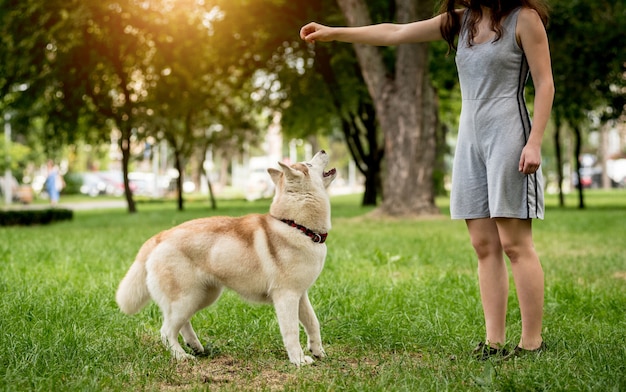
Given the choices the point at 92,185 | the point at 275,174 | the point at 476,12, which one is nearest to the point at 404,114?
the point at 275,174

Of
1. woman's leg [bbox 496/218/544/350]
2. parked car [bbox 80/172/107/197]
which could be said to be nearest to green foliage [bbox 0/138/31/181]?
parked car [bbox 80/172/107/197]

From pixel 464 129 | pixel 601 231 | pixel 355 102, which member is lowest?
pixel 601 231

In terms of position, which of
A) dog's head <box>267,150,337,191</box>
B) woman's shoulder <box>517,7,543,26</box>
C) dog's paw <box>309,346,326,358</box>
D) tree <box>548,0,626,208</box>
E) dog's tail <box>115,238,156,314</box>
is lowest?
dog's paw <box>309,346,326,358</box>

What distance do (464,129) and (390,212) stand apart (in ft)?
45.8

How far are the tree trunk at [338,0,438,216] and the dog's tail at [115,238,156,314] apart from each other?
13467 millimetres

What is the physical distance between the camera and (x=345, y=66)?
83.8 ft

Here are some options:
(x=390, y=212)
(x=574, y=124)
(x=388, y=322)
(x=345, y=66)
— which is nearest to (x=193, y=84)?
(x=345, y=66)

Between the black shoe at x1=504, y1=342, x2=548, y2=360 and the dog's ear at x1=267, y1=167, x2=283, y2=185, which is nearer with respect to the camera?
the black shoe at x1=504, y1=342, x2=548, y2=360

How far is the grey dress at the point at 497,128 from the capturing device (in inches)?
176

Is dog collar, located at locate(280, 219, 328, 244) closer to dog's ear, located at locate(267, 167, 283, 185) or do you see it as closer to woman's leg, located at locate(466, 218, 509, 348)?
dog's ear, located at locate(267, 167, 283, 185)

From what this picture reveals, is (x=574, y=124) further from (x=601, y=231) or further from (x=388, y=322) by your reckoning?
(x=388, y=322)

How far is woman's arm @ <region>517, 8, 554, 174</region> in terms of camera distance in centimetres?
434

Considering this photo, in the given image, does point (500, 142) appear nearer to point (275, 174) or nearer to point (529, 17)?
point (529, 17)

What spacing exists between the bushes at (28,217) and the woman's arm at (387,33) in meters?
16.9
